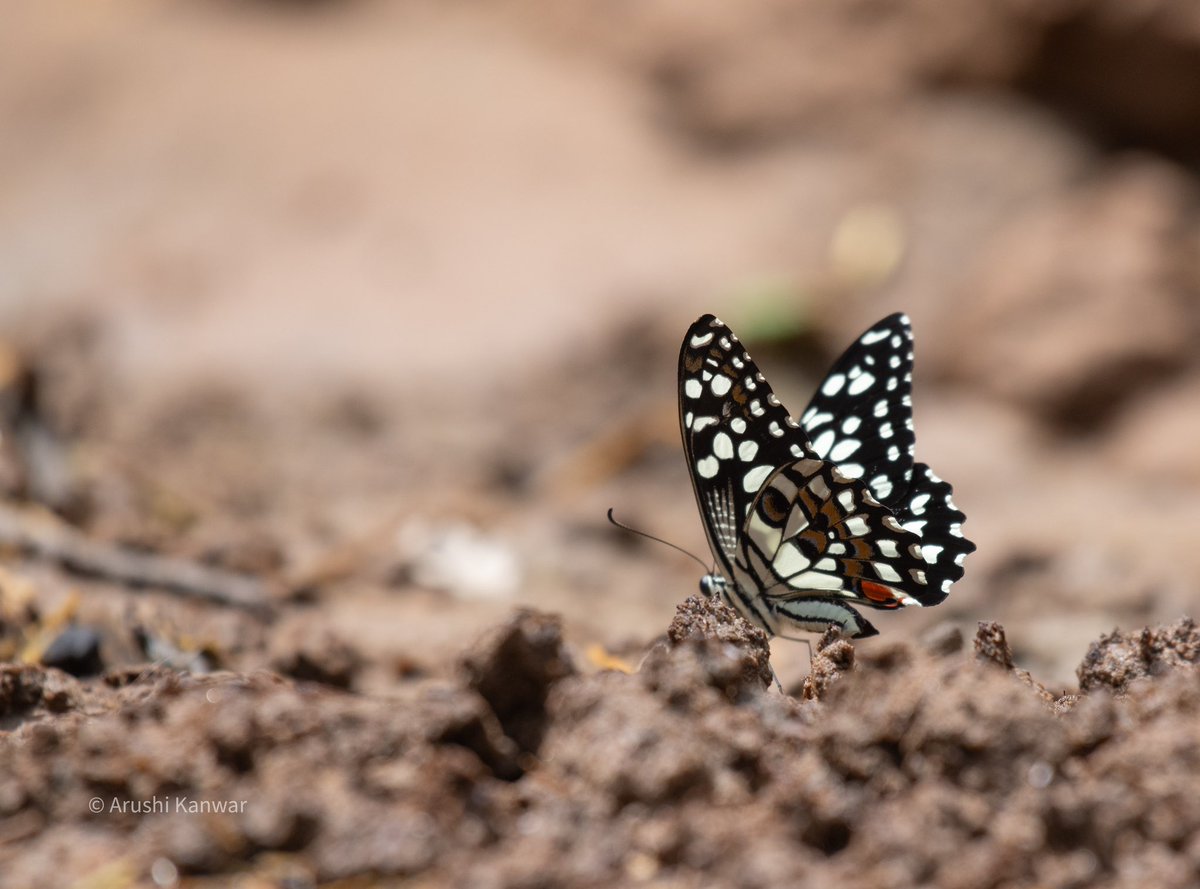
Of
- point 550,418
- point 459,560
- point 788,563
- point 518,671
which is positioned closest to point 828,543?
point 788,563

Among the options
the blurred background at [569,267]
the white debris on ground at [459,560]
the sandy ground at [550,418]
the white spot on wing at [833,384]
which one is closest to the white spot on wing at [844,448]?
the white spot on wing at [833,384]

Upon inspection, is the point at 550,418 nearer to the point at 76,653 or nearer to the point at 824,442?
the point at 824,442

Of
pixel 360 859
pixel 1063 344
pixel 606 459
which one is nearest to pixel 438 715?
pixel 360 859

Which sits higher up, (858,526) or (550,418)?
(550,418)

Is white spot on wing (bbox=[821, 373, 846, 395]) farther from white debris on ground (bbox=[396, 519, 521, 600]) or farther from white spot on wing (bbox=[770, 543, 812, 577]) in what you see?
white debris on ground (bbox=[396, 519, 521, 600])

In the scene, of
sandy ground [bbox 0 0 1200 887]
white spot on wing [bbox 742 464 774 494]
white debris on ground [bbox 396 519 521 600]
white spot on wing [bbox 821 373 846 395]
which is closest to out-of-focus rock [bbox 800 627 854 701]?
sandy ground [bbox 0 0 1200 887]

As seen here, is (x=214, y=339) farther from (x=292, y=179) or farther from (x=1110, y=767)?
(x=1110, y=767)
